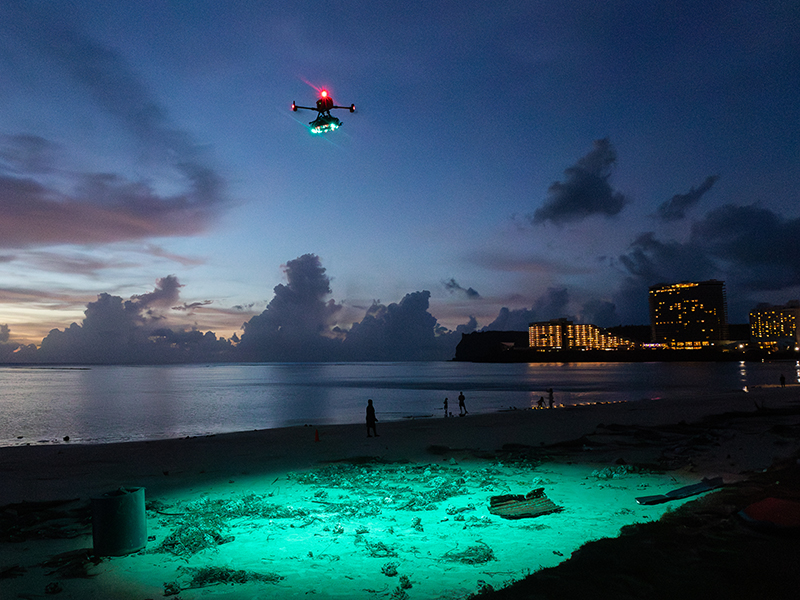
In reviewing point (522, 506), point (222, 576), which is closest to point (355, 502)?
point (522, 506)

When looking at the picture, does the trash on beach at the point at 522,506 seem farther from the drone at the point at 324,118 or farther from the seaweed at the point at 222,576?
the drone at the point at 324,118

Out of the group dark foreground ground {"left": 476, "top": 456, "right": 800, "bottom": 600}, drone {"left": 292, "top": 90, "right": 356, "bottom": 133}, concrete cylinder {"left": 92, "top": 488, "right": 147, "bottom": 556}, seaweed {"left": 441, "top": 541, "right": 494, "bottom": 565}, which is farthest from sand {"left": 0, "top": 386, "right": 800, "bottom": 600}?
drone {"left": 292, "top": 90, "right": 356, "bottom": 133}

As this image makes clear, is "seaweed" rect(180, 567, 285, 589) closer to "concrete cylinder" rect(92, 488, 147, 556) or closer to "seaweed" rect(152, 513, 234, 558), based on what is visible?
"seaweed" rect(152, 513, 234, 558)

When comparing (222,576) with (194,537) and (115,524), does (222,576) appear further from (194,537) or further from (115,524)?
(115,524)

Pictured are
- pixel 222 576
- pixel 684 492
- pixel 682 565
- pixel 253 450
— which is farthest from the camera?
pixel 253 450

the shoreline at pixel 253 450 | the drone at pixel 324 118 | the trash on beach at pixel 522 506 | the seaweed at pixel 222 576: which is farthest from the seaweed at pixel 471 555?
the drone at pixel 324 118

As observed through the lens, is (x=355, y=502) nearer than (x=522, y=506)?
No

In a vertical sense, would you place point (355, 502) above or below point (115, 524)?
below
